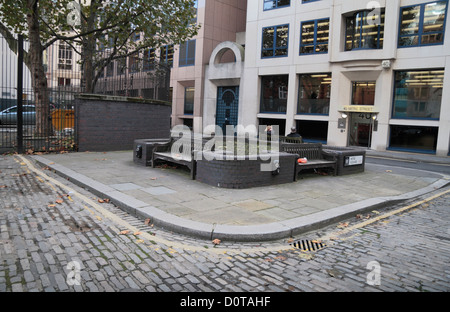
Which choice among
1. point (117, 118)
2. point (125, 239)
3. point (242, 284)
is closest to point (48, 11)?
point (117, 118)

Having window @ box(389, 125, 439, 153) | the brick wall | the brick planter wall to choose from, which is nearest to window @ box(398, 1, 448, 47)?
window @ box(389, 125, 439, 153)

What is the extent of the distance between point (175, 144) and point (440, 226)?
695cm

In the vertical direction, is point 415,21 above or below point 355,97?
above

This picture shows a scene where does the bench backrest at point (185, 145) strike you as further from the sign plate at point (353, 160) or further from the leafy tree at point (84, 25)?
the leafy tree at point (84, 25)

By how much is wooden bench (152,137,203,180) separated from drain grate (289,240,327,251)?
4109 mm

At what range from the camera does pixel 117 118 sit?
46.1ft

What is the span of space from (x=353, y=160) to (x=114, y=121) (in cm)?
919

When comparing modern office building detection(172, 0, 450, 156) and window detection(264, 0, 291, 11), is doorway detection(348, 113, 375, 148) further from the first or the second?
window detection(264, 0, 291, 11)

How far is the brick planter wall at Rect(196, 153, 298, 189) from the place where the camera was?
25.4ft

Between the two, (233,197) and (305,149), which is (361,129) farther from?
(233,197)

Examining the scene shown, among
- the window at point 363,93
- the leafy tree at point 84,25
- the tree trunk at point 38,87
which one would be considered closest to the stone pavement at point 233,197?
the tree trunk at point 38,87

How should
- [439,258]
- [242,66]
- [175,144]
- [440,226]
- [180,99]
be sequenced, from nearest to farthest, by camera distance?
[439,258]
[440,226]
[175,144]
[242,66]
[180,99]

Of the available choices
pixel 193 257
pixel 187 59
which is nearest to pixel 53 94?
pixel 193 257

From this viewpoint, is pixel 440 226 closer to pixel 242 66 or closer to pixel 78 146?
pixel 78 146
